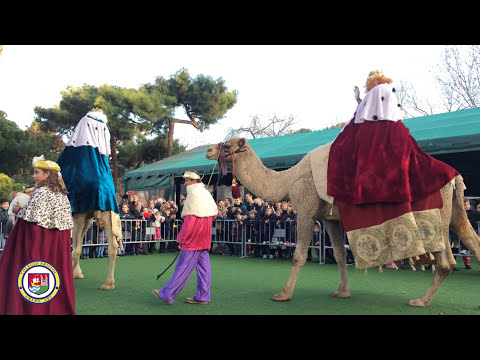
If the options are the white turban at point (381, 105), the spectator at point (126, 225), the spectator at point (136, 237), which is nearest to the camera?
the white turban at point (381, 105)

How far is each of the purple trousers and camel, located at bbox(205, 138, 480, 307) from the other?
3.47ft

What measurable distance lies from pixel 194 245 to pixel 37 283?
2.14 m

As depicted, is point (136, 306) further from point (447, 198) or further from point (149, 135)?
point (149, 135)

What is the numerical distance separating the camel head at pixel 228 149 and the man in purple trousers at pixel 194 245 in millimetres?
614

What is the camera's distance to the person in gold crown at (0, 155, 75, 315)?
192 inches

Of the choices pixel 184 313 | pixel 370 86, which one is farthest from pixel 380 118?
pixel 184 313

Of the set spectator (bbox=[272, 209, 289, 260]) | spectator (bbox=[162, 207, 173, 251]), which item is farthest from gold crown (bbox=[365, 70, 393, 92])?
spectator (bbox=[162, 207, 173, 251])

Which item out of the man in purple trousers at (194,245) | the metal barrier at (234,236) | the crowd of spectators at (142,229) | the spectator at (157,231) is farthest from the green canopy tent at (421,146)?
the man in purple trousers at (194,245)

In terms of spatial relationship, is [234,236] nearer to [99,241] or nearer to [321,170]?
[99,241]

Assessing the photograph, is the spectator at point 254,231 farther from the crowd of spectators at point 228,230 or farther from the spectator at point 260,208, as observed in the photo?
the spectator at point 260,208

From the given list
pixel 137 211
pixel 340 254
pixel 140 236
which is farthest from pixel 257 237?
pixel 340 254

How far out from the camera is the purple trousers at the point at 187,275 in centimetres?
620

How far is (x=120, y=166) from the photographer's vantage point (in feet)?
108

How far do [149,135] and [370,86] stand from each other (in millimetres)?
28576
